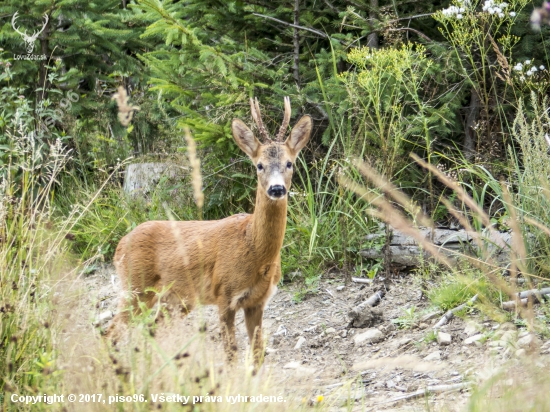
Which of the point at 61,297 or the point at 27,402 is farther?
the point at 61,297

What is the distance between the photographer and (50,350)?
360 cm

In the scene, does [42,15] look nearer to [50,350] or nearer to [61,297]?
[61,297]

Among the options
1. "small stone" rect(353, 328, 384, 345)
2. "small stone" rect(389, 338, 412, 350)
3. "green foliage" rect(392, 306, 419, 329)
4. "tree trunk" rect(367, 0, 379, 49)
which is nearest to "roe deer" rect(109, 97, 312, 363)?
"small stone" rect(353, 328, 384, 345)

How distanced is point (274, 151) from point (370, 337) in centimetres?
148

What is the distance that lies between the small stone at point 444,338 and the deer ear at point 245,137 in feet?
5.94

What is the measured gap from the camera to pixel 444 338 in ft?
16.3

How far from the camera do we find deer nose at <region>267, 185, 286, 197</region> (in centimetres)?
486

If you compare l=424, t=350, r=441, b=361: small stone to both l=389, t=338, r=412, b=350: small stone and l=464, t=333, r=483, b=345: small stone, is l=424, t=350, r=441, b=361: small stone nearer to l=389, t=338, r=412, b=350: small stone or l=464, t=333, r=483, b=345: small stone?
l=464, t=333, r=483, b=345: small stone

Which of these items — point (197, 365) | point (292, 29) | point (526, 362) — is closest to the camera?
point (526, 362)

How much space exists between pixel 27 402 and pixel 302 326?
301 centimetres

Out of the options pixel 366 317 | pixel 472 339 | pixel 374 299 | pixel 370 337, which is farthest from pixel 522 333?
pixel 374 299

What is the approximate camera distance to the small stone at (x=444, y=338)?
495 centimetres

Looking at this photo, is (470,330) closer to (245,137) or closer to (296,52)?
(245,137)

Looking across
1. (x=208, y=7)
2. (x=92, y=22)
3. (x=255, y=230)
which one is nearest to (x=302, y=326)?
(x=255, y=230)
